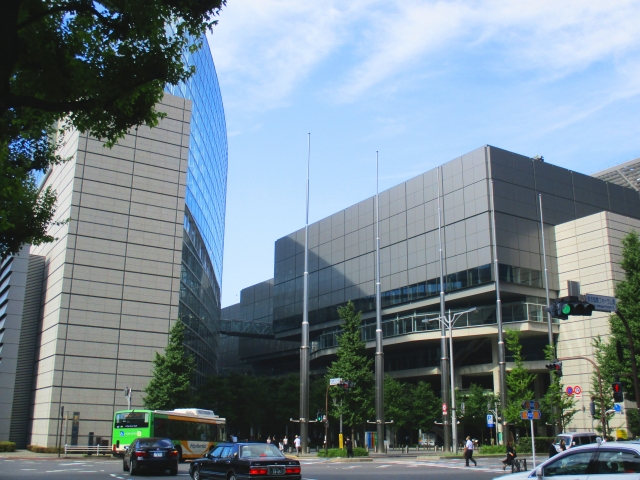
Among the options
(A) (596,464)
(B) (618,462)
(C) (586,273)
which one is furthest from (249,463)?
(C) (586,273)

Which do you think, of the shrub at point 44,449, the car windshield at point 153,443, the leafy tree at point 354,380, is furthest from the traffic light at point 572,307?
the shrub at point 44,449

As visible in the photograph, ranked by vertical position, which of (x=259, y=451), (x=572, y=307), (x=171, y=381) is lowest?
(x=259, y=451)

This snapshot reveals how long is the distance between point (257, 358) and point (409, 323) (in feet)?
149

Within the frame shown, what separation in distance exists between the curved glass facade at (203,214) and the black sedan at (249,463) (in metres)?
39.6

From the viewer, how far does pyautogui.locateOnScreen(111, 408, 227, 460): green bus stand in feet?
113

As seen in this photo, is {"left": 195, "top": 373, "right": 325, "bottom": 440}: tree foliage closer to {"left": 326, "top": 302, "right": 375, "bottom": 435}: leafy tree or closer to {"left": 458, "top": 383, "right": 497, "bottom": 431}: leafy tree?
{"left": 458, "top": 383, "right": 497, "bottom": 431}: leafy tree

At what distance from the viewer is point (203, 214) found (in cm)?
6925

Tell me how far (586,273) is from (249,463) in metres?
53.9

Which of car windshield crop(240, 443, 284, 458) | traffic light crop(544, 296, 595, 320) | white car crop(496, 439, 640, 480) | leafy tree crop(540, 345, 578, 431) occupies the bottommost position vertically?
car windshield crop(240, 443, 284, 458)

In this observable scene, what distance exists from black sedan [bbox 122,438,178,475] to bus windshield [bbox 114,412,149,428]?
10445 mm

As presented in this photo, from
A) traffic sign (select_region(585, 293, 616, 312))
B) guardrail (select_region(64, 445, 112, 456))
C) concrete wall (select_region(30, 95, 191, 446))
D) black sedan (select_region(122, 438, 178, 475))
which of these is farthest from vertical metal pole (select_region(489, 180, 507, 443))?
traffic sign (select_region(585, 293, 616, 312))

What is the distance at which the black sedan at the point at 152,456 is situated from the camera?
2336 centimetres

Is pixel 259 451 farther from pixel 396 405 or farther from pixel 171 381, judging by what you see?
pixel 396 405

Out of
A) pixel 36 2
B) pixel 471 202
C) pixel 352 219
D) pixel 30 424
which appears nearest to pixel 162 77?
pixel 36 2
